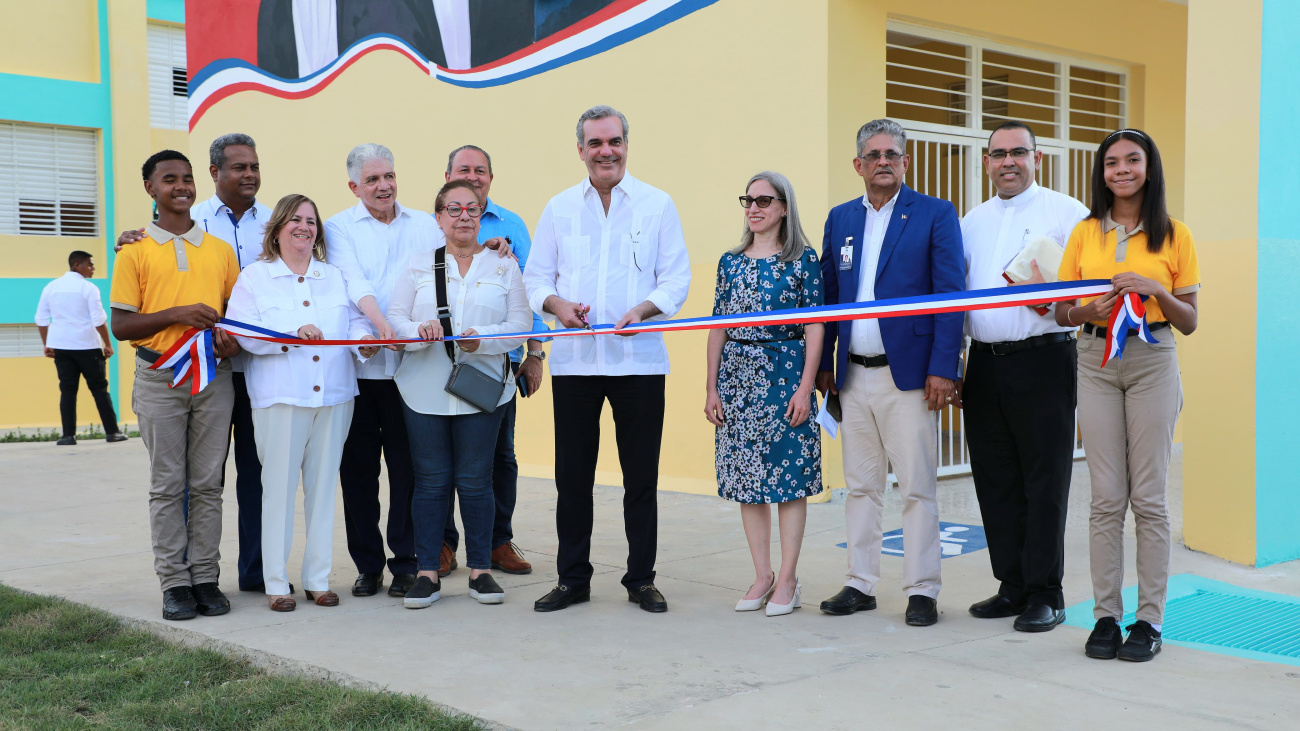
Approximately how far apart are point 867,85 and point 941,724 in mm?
4927

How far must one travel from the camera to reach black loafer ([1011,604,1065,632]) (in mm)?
4348

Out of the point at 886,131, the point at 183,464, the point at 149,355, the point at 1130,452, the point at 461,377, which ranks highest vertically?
the point at 886,131

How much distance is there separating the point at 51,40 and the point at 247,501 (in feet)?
48.6

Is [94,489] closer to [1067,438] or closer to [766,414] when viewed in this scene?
[766,414]

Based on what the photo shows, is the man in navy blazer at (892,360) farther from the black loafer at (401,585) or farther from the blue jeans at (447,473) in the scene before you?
the black loafer at (401,585)

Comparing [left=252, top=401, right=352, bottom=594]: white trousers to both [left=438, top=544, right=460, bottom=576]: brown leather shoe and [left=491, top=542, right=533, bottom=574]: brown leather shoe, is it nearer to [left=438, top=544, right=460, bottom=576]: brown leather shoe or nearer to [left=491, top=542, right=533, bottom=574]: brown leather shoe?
[left=438, top=544, right=460, bottom=576]: brown leather shoe

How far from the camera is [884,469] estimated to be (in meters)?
4.70

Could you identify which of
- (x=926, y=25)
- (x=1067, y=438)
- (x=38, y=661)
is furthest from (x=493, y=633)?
(x=926, y=25)

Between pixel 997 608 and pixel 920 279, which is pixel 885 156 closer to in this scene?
pixel 920 279

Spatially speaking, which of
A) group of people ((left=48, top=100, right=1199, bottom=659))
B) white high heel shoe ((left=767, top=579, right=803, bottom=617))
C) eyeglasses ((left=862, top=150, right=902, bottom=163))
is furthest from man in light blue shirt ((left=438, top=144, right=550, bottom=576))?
eyeglasses ((left=862, top=150, right=902, bottom=163))

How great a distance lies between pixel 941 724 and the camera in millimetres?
3268

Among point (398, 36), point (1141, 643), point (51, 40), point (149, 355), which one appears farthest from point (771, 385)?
point (51, 40)

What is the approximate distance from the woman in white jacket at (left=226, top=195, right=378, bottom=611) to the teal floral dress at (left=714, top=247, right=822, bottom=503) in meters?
1.64

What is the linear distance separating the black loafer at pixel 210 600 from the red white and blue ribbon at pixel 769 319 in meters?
0.88
